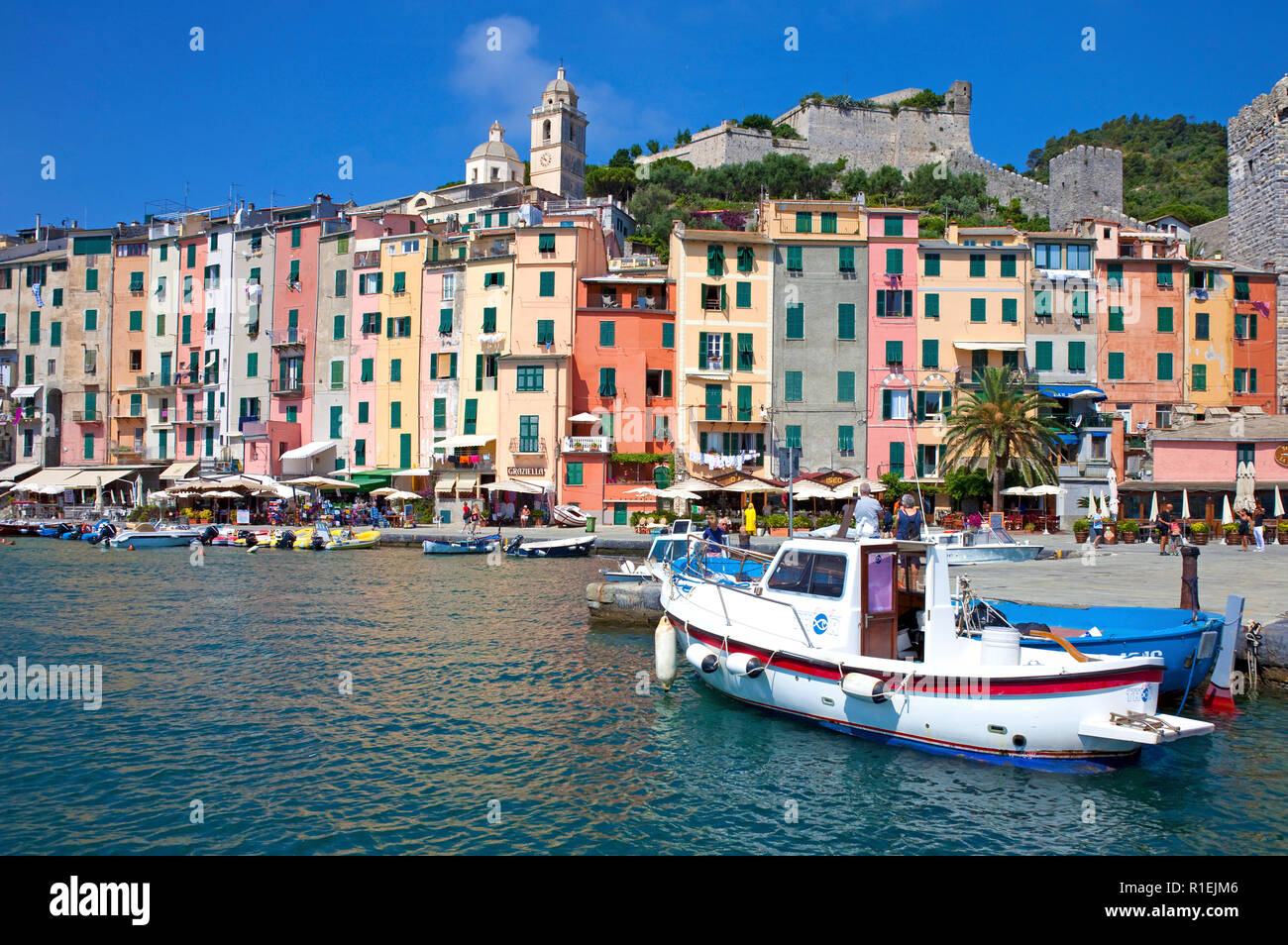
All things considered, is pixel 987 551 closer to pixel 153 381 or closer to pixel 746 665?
pixel 746 665

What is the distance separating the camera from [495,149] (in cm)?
11225

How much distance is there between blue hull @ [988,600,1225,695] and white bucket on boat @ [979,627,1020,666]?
1.30 metres

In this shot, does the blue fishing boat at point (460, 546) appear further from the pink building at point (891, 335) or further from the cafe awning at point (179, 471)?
the cafe awning at point (179, 471)

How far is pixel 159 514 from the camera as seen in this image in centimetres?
5488

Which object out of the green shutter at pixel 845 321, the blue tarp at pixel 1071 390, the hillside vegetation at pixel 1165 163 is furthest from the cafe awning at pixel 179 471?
the hillside vegetation at pixel 1165 163

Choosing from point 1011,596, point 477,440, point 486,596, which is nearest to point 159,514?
point 477,440

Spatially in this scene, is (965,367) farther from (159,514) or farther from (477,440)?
(159,514)

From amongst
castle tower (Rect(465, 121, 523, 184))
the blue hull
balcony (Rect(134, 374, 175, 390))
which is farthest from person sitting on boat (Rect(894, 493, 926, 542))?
castle tower (Rect(465, 121, 523, 184))

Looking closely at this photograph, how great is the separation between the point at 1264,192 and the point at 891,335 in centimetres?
2471

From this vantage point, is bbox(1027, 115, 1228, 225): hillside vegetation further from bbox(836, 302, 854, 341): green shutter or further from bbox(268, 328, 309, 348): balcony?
bbox(268, 328, 309, 348): balcony

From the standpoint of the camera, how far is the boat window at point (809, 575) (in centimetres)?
1389

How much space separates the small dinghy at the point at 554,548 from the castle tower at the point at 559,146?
8360 centimetres
